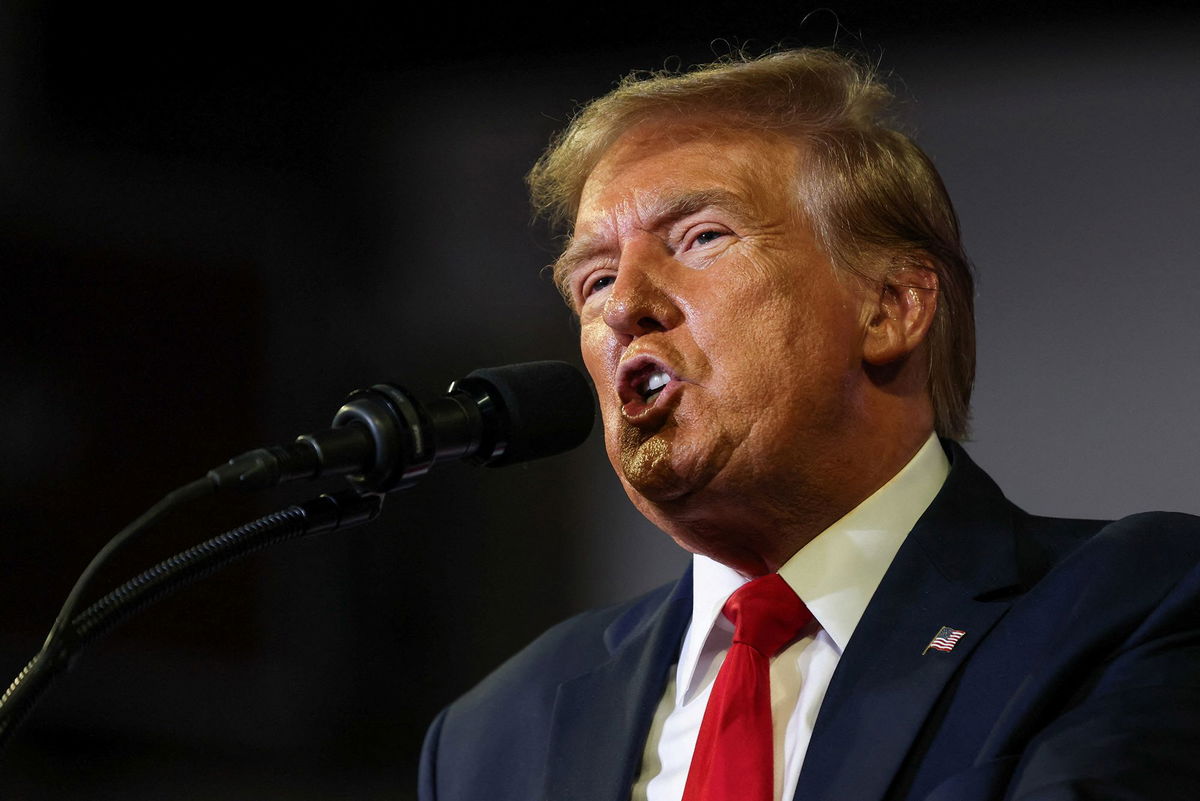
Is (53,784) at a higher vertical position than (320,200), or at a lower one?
lower

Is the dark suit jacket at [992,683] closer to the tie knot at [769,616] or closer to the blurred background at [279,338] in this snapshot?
the tie knot at [769,616]

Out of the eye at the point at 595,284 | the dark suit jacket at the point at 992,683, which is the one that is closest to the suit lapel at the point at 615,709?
the dark suit jacket at the point at 992,683

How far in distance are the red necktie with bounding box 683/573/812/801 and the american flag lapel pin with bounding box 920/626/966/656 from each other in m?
0.19

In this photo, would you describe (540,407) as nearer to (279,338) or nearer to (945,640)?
(945,640)

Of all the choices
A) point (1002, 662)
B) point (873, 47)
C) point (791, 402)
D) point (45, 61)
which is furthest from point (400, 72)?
point (1002, 662)

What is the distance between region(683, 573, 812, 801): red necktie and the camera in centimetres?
150

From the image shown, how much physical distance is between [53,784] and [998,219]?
2140mm

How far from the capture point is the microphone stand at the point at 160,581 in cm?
107

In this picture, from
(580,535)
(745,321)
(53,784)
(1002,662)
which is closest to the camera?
(1002,662)

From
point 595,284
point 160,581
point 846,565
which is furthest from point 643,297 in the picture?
point 160,581

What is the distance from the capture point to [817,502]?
1695 mm

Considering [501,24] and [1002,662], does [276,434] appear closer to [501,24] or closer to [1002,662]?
[501,24]

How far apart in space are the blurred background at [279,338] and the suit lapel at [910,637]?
1065 millimetres

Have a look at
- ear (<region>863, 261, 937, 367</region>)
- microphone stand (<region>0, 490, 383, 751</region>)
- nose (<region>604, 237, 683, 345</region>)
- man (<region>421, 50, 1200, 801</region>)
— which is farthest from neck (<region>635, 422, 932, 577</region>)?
microphone stand (<region>0, 490, 383, 751</region>)
